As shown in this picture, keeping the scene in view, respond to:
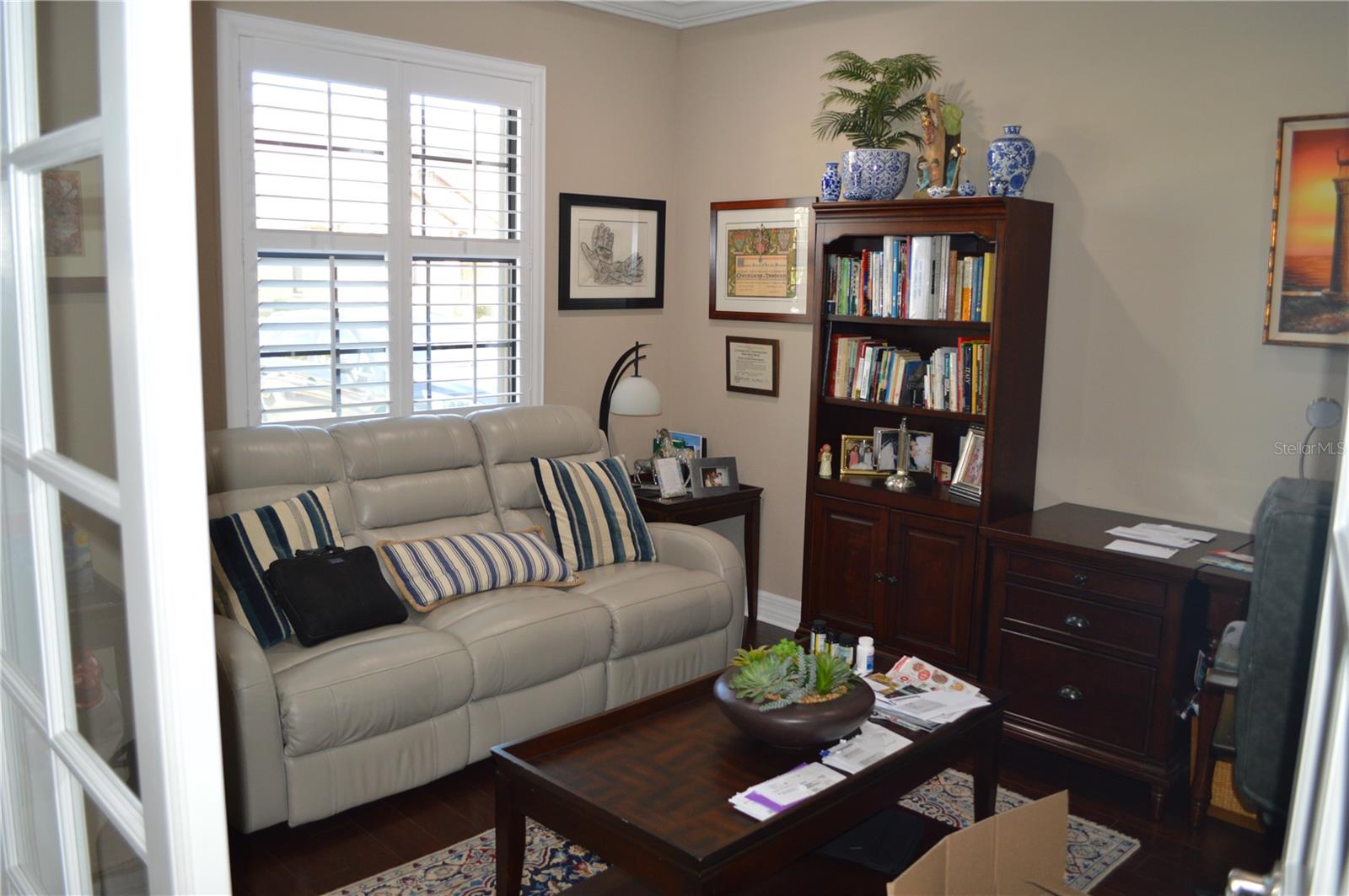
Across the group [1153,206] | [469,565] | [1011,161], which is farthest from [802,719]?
[1153,206]

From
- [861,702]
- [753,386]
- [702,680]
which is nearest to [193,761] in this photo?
[861,702]

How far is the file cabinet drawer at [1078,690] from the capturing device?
3385 millimetres

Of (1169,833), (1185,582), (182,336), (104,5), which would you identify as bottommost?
(1169,833)

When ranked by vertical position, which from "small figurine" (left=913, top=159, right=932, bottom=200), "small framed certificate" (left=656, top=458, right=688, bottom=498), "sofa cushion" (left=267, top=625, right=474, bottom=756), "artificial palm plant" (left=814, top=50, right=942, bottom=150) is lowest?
"sofa cushion" (left=267, top=625, right=474, bottom=756)

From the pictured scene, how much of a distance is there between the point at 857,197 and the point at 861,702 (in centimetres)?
227

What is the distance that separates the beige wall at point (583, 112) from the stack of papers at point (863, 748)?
8.72 ft

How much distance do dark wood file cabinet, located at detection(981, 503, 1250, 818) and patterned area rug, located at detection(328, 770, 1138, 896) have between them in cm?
33

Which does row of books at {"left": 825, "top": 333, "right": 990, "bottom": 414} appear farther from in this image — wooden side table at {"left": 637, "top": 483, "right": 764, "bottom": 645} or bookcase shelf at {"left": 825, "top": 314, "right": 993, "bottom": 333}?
wooden side table at {"left": 637, "top": 483, "right": 764, "bottom": 645}

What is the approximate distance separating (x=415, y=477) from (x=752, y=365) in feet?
6.07

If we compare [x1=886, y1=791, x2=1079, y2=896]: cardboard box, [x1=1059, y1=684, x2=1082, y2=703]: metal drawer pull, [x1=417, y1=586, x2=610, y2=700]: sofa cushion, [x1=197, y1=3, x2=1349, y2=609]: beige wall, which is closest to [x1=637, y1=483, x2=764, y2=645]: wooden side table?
[x1=197, y1=3, x2=1349, y2=609]: beige wall

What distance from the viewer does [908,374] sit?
4.18m

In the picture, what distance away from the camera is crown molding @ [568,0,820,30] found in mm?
4875

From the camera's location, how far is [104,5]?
33.0 inches

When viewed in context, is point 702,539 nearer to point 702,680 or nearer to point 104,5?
point 702,680
